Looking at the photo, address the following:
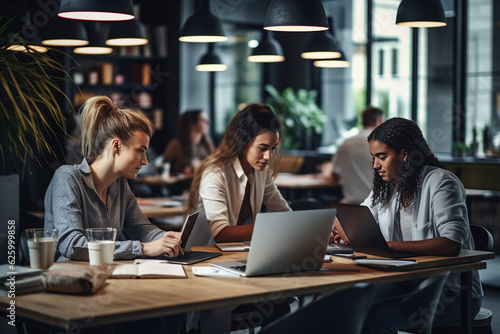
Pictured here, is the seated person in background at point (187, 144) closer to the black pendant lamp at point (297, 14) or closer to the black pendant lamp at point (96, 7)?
the black pendant lamp at point (297, 14)

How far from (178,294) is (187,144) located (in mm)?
6028

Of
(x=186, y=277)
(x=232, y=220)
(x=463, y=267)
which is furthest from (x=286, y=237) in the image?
(x=232, y=220)

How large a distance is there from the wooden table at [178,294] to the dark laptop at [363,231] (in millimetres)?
187

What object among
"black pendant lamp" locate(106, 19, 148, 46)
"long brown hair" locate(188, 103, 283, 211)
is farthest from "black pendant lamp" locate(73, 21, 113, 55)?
"long brown hair" locate(188, 103, 283, 211)

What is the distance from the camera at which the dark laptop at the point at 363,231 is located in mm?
3107

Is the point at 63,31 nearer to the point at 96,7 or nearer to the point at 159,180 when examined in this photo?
the point at 96,7

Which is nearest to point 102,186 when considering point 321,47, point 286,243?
point 286,243

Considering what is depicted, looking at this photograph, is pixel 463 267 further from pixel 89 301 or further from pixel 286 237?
pixel 89 301

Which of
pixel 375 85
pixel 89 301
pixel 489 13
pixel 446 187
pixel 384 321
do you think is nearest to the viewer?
pixel 89 301

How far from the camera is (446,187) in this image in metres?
3.29

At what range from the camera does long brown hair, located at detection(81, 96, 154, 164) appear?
3.18 metres

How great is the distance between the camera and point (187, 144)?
8.32 m

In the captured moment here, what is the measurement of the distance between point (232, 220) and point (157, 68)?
21.9 feet

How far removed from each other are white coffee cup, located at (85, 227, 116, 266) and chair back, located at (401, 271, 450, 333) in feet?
3.76
